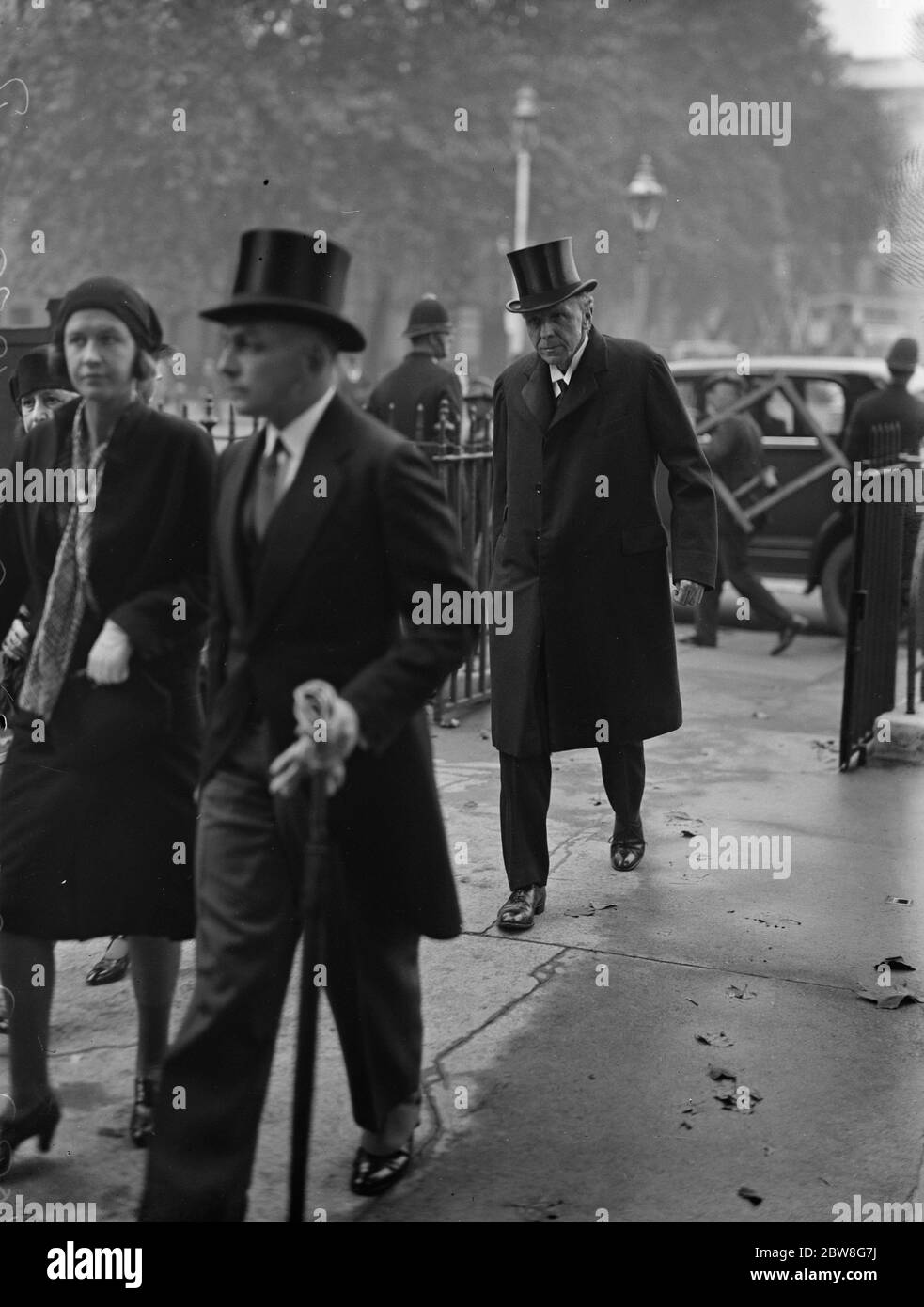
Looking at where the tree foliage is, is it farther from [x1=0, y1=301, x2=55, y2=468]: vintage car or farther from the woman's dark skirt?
the woman's dark skirt

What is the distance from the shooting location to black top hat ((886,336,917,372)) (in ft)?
38.2

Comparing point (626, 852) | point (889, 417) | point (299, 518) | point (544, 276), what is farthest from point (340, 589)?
point (889, 417)

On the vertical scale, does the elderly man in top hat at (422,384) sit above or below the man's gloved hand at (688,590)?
above

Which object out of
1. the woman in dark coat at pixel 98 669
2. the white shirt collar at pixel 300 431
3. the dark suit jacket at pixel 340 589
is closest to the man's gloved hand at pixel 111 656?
the woman in dark coat at pixel 98 669

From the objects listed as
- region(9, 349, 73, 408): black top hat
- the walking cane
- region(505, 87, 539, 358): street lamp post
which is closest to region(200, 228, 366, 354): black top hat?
the walking cane

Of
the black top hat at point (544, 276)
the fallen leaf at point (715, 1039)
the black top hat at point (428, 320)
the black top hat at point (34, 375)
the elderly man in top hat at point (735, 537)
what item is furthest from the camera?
the elderly man in top hat at point (735, 537)

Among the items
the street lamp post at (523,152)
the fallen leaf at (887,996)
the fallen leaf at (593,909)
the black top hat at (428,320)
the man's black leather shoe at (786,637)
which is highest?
the street lamp post at (523,152)

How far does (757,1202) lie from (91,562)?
6.18ft

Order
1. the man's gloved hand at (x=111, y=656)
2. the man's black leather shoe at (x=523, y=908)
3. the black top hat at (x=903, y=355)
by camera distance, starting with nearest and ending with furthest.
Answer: the man's gloved hand at (x=111, y=656), the man's black leather shoe at (x=523, y=908), the black top hat at (x=903, y=355)

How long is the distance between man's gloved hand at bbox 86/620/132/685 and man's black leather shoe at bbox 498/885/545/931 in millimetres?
2189

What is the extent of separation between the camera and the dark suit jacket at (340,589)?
3.19m

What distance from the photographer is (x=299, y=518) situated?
3.18 m

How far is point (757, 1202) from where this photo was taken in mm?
3596

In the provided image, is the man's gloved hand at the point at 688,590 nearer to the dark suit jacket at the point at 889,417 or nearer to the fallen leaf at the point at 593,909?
the fallen leaf at the point at 593,909
